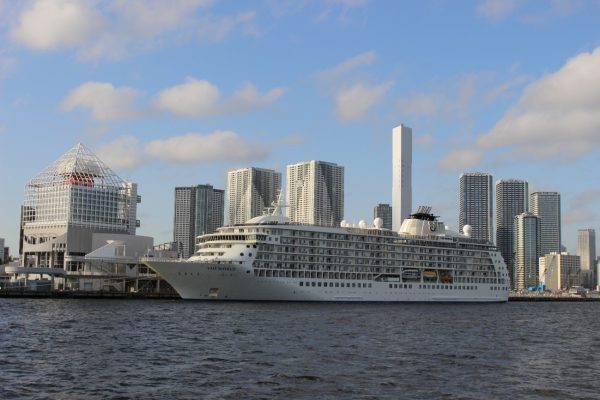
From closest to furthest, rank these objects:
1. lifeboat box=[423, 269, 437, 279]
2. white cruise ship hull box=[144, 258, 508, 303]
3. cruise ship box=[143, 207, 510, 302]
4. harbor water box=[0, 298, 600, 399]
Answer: harbor water box=[0, 298, 600, 399] < white cruise ship hull box=[144, 258, 508, 303] < cruise ship box=[143, 207, 510, 302] < lifeboat box=[423, 269, 437, 279]

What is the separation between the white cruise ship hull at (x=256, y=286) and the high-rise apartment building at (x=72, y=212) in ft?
186

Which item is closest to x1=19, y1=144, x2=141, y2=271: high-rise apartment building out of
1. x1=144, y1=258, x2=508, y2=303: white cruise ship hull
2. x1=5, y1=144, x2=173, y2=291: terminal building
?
x1=5, y1=144, x2=173, y2=291: terminal building

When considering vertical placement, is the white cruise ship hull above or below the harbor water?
above

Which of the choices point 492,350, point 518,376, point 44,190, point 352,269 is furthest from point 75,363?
point 44,190

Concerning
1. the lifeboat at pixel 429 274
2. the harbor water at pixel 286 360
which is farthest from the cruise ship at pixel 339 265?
the harbor water at pixel 286 360

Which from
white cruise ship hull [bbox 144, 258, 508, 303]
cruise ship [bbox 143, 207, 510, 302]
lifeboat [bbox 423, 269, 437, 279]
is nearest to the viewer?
white cruise ship hull [bbox 144, 258, 508, 303]

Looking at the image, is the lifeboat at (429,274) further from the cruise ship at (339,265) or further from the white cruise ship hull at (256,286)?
the white cruise ship hull at (256,286)

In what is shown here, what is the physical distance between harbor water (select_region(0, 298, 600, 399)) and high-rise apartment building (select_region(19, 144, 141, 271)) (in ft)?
298

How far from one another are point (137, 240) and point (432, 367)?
4912 inches

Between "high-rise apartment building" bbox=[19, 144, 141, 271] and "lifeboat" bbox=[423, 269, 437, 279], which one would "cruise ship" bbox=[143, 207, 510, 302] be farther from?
"high-rise apartment building" bbox=[19, 144, 141, 271]

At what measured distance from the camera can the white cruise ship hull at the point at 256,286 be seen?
97438 millimetres

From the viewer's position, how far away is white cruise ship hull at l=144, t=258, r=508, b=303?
97.4 m

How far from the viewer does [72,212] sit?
167 meters

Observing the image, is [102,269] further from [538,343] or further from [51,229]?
[538,343]
